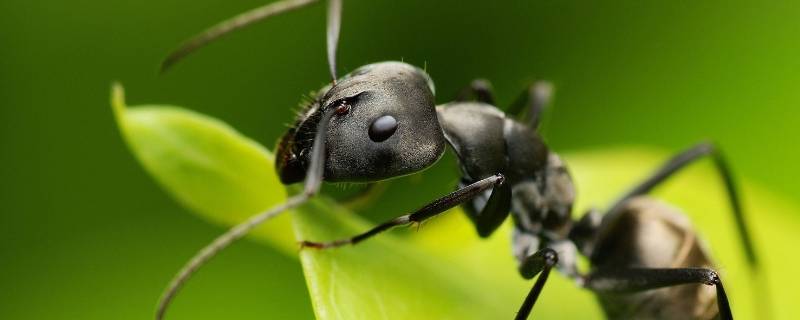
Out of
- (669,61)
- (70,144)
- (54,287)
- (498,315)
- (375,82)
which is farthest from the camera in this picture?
(669,61)

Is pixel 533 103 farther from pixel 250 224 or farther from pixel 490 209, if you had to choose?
pixel 250 224

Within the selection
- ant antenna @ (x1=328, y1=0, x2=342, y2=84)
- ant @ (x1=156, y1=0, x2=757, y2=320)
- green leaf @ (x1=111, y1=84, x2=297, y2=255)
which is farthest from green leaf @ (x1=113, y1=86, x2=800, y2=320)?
ant antenna @ (x1=328, y1=0, x2=342, y2=84)

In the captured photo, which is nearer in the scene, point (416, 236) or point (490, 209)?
point (490, 209)

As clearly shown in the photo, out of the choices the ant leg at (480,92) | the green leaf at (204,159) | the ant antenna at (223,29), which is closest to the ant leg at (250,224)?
Answer: the green leaf at (204,159)

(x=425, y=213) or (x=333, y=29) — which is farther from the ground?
(x=333, y=29)

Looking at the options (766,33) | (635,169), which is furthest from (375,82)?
(766,33)

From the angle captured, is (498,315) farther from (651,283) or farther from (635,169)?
(635,169)

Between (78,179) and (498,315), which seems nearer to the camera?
(498,315)

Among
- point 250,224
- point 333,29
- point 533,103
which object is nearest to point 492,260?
point 533,103
